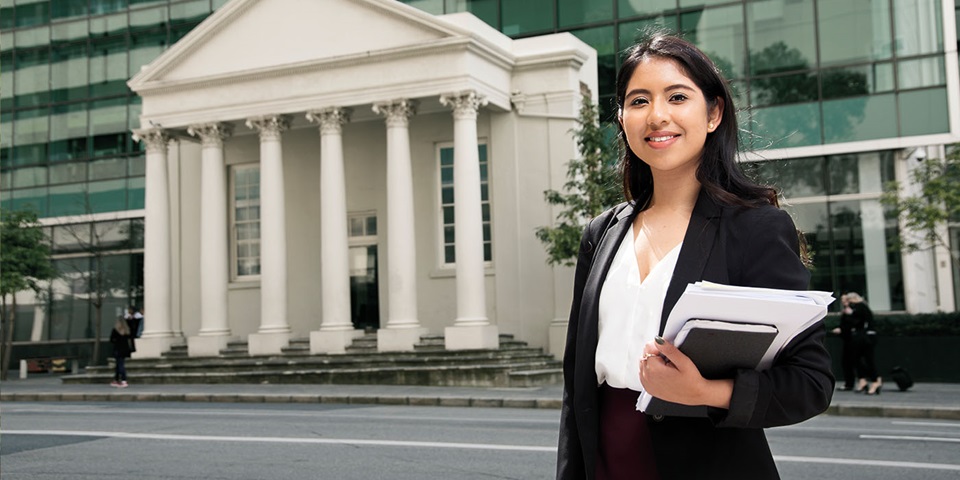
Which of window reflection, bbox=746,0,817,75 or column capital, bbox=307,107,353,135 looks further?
window reflection, bbox=746,0,817,75

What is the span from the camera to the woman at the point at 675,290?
2.18 metres

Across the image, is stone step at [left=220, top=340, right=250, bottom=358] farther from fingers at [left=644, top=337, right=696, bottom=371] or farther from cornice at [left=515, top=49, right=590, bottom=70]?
fingers at [left=644, top=337, right=696, bottom=371]

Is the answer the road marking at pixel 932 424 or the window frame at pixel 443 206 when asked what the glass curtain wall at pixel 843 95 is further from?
the road marking at pixel 932 424

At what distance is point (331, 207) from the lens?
87.2 feet

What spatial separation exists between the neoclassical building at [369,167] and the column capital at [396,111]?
0.13 ft

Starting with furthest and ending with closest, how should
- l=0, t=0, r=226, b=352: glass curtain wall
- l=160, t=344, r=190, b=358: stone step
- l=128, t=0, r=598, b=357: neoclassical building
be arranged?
l=0, t=0, r=226, b=352: glass curtain wall → l=160, t=344, r=190, b=358: stone step → l=128, t=0, r=598, b=357: neoclassical building

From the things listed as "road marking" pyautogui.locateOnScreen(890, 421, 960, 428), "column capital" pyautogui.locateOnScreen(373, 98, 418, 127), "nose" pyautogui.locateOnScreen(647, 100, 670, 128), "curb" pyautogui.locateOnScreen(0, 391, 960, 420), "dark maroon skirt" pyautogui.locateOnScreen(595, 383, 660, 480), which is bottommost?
"road marking" pyautogui.locateOnScreen(890, 421, 960, 428)

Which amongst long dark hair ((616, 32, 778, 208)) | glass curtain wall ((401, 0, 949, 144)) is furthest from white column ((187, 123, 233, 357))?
long dark hair ((616, 32, 778, 208))

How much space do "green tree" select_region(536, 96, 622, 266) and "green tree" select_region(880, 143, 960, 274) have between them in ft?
22.3

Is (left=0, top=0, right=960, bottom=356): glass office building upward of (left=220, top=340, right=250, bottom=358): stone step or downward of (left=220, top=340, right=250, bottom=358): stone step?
upward

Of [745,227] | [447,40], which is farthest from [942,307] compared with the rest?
[745,227]

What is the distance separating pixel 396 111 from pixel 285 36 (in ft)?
14.1

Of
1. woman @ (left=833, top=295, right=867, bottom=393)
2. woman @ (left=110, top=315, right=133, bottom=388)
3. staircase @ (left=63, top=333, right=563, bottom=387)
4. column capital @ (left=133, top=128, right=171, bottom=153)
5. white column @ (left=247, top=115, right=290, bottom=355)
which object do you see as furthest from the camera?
column capital @ (left=133, top=128, right=171, bottom=153)

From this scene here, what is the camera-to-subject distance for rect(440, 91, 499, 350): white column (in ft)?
81.8
